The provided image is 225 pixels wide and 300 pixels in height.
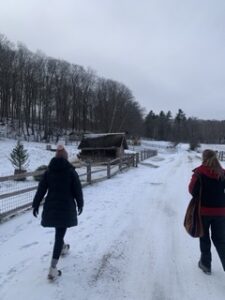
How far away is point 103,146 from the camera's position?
134 ft

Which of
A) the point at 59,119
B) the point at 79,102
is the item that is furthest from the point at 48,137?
the point at 79,102

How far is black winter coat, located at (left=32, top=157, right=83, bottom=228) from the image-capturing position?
205 inches

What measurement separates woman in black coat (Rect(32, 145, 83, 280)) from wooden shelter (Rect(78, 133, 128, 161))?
33.8 meters

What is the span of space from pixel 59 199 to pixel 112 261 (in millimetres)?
1529

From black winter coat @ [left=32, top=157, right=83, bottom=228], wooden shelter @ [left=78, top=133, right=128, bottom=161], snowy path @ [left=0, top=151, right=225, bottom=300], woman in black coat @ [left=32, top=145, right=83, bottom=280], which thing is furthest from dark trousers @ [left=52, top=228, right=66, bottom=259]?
wooden shelter @ [left=78, top=133, right=128, bottom=161]

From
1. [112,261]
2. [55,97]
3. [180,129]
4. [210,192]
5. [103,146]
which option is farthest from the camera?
[180,129]

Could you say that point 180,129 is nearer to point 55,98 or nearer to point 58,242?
point 55,98

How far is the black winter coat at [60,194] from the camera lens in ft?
17.1

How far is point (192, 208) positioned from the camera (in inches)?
220

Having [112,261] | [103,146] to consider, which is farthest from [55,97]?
[112,261]

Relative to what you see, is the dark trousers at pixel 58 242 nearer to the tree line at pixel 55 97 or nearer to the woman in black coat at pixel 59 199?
the woman in black coat at pixel 59 199

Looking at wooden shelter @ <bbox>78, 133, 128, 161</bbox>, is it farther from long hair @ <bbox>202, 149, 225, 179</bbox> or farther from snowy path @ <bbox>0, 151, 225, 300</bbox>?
long hair @ <bbox>202, 149, 225, 179</bbox>

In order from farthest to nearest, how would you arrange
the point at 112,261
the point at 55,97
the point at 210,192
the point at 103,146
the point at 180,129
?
the point at 180,129 < the point at 55,97 < the point at 103,146 < the point at 112,261 < the point at 210,192

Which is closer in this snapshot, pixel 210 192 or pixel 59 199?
pixel 59 199
